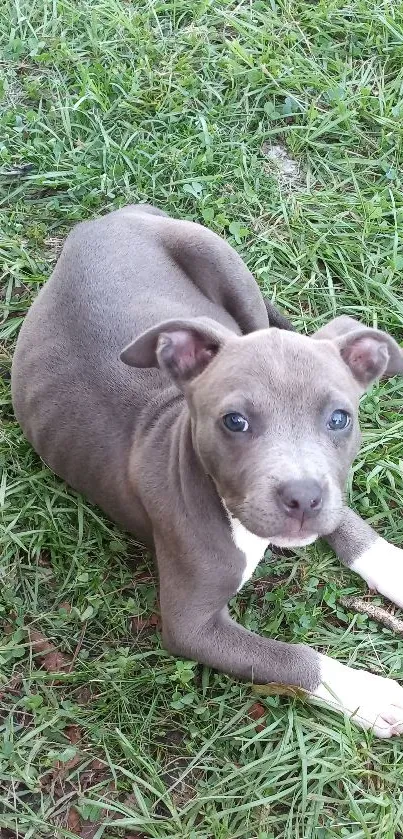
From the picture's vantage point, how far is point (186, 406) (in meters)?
4.16

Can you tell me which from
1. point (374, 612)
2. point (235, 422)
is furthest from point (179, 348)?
point (374, 612)

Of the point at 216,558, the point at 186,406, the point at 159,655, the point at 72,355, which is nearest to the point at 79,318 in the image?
the point at 72,355

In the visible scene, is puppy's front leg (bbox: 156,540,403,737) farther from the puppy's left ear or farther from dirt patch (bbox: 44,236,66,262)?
dirt patch (bbox: 44,236,66,262)

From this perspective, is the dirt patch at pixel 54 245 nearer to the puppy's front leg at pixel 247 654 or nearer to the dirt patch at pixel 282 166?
the dirt patch at pixel 282 166

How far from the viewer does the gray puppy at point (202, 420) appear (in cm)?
350

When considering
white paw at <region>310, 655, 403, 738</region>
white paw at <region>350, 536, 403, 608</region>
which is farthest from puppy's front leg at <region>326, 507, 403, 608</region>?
white paw at <region>310, 655, 403, 738</region>

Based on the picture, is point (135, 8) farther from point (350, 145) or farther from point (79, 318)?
point (79, 318)

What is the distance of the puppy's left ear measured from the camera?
3846 millimetres

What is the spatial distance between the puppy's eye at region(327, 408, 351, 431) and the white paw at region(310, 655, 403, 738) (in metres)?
1.21

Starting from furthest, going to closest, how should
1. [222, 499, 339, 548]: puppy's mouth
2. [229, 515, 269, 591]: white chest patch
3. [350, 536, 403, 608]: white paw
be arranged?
[350, 536, 403, 608]: white paw
[229, 515, 269, 591]: white chest patch
[222, 499, 339, 548]: puppy's mouth

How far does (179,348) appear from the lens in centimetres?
390

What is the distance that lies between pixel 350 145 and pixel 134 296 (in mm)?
2384

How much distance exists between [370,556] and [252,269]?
1.99 metres

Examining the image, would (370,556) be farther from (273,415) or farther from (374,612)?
(273,415)
